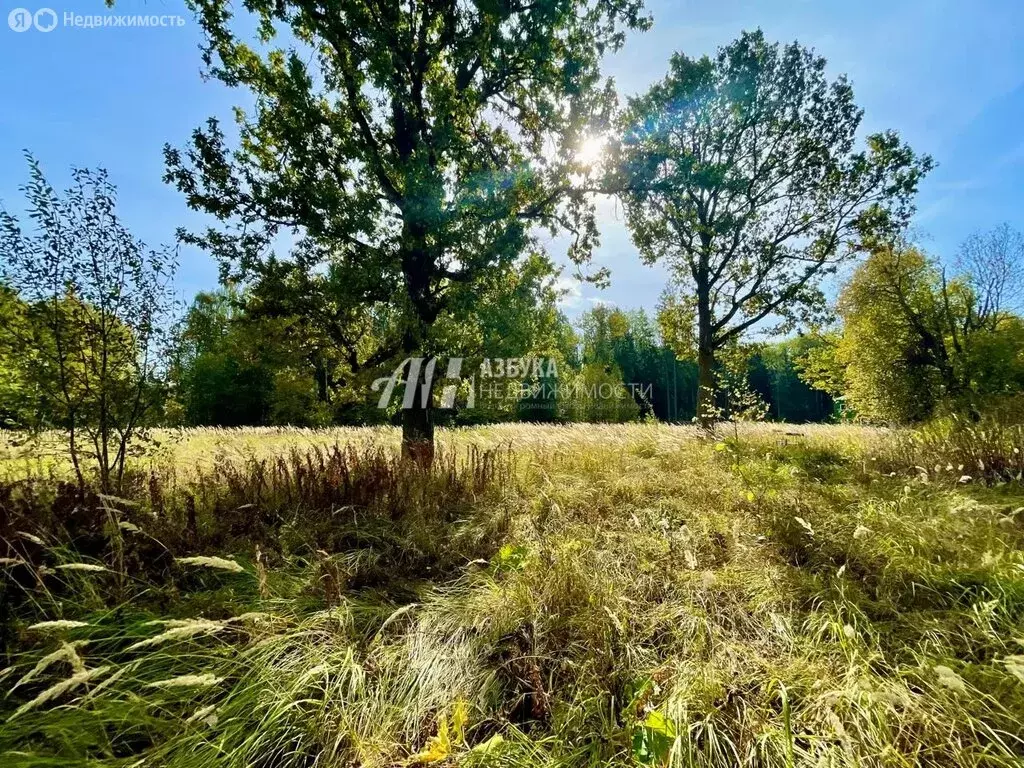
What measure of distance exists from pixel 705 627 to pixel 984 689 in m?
1.11

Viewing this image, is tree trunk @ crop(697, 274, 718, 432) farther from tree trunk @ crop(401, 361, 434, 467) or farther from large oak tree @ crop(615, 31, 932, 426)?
tree trunk @ crop(401, 361, 434, 467)

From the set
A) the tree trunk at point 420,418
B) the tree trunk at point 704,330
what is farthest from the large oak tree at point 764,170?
the tree trunk at point 420,418

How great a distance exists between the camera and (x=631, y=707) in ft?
5.51

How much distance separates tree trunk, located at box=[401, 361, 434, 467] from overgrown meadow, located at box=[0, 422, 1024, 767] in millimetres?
1747

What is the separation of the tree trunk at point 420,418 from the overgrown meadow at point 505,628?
1.75 meters

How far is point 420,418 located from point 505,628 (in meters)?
4.60

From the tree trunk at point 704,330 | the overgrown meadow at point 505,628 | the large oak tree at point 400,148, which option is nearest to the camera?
the overgrown meadow at point 505,628

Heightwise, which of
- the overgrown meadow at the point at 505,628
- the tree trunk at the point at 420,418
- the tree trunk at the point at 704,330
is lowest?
the overgrown meadow at the point at 505,628

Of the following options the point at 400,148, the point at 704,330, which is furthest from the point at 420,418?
the point at 704,330

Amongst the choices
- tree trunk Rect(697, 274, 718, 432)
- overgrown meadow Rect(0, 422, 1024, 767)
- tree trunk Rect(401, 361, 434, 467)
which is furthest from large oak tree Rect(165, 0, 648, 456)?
tree trunk Rect(697, 274, 718, 432)

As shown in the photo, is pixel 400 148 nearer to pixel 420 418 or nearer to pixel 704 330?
pixel 420 418

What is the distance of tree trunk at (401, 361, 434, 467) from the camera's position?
6043 mm

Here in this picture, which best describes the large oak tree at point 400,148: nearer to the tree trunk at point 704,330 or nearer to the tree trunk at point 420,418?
the tree trunk at point 420,418

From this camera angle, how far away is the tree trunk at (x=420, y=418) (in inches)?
238
